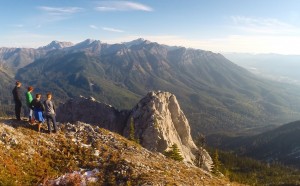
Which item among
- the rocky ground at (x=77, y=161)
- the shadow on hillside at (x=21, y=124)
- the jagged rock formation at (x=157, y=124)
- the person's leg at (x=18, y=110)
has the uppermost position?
the person's leg at (x=18, y=110)

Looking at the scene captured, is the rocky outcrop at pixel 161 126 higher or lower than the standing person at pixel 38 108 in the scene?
lower

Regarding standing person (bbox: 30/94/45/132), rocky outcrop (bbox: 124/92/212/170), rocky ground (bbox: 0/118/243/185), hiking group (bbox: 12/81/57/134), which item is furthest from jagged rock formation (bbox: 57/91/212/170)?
standing person (bbox: 30/94/45/132)

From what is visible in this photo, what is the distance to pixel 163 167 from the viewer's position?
128 ft

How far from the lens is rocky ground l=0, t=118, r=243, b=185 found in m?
31.6

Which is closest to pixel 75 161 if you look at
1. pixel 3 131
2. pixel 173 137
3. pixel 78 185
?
pixel 78 185

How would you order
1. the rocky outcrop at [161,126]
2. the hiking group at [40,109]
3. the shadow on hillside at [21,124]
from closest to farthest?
the hiking group at [40,109]
the shadow on hillside at [21,124]
the rocky outcrop at [161,126]

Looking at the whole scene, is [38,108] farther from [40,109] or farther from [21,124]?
[21,124]

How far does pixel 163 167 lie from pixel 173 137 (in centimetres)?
10586

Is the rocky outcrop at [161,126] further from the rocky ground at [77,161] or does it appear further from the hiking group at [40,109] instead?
the hiking group at [40,109]

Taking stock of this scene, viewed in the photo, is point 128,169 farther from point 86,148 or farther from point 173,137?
point 173,137

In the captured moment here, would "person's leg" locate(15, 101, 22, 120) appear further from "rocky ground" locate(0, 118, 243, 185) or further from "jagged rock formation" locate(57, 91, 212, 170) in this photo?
"jagged rock formation" locate(57, 91, 212, 170)

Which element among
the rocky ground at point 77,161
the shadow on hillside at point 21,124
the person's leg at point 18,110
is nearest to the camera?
the rocky ground at point 77,161

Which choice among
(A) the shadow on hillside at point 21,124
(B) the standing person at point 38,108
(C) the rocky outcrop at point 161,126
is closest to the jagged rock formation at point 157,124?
(C) the rocky outcrop at point 161,126

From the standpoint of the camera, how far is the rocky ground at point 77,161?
104 ft
